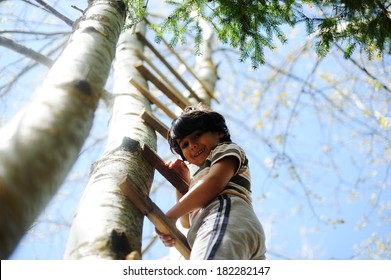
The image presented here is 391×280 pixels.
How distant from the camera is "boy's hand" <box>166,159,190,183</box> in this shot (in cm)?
239

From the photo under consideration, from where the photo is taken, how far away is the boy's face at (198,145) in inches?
88.6

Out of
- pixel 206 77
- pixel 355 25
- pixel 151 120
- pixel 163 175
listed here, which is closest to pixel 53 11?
pixel 151 120

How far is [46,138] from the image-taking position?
968mm

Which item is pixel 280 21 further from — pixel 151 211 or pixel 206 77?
pixel 206 77

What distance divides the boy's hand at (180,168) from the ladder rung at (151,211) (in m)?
0.62

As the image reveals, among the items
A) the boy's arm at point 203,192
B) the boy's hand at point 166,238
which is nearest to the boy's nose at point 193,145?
the boy's arm at point 203,192

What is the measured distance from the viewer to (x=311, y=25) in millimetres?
2494

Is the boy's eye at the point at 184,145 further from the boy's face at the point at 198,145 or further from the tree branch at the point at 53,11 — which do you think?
the tree branch at the point at 53,11

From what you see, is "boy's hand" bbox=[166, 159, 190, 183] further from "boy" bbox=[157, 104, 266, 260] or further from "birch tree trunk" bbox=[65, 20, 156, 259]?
"birch tree trunk" bbox=[65, 20, 156, 259]

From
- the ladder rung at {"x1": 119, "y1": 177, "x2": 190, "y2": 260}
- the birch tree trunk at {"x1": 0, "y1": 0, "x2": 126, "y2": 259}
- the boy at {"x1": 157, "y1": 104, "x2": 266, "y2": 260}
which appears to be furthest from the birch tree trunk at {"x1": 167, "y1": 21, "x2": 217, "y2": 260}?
the birch tree trunk at {"x1": 0, "y1": 0, "x2": 126, "y2": 259}

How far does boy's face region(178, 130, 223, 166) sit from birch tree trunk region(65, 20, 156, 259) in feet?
0.80

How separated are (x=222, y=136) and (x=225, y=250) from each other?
100 cm
